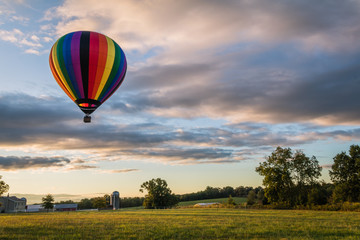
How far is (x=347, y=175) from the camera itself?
213 ft

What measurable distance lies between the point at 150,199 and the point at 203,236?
80729 mm

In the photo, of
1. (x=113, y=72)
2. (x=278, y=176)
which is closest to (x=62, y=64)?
(x=113, y=72)

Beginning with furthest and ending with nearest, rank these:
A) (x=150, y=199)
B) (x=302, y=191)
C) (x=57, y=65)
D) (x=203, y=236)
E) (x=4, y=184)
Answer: (x=150, y=199) → (x=4, y=184) → (x=302, y=191) → (x=57, y=65) → (x=203, y=236)

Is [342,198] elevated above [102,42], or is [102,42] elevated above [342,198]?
[102,42]

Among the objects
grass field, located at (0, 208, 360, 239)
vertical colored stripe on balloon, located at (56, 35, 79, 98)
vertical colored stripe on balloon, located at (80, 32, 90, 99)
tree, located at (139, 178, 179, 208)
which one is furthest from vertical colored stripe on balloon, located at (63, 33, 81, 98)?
tree, located at (139, 178, 179, 208)

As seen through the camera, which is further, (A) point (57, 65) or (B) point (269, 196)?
(B) point (269, 196)

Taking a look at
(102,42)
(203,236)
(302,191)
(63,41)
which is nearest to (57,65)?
(63,41)

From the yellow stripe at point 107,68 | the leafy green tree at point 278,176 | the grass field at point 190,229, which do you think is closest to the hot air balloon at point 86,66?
the yellow stripe at point 107,68

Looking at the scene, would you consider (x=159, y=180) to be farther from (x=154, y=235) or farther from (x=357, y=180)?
(x=154, y=235)

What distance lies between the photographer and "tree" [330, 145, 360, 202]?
62312mm

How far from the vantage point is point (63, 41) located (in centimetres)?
2745

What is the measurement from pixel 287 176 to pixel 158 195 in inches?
1825

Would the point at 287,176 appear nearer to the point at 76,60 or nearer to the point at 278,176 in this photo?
the point at 278,176

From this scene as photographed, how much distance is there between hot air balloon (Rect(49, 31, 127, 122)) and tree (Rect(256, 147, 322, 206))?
4991 centimetres
